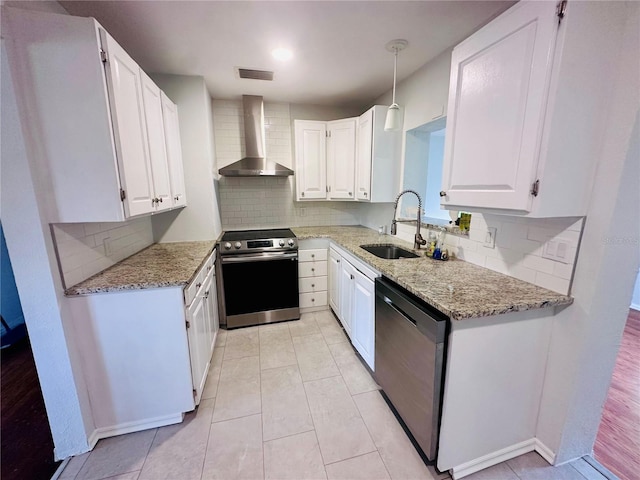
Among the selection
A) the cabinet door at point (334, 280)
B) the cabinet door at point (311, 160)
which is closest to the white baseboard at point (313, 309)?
the cabinet door at point (334, 280)

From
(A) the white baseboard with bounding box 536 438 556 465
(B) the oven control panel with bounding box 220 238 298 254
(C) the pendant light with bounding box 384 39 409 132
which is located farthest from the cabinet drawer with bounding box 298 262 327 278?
(A) the white baseboard with bounding box 536 438 556 465

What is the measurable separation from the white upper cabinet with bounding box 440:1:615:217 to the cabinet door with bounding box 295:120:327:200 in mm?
1926

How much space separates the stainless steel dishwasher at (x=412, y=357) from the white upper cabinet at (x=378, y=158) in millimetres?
1284

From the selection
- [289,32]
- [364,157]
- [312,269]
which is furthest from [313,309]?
[289,32]

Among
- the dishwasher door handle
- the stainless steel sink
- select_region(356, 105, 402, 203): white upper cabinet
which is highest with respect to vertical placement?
select_region(356, 105, 402, 203): white upper cabinet

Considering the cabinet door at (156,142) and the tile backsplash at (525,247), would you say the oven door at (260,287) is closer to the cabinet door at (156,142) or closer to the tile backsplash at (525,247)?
the cabinet door at (156,142)

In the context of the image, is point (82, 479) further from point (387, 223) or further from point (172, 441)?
point (387, 223)

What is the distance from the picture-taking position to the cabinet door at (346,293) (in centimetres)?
232

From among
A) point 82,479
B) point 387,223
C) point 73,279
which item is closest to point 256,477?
point 82,479

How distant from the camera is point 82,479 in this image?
133 centimetres

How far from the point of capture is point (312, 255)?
9.71 ft

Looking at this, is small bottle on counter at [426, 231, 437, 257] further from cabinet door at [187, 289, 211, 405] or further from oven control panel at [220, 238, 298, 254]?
cabinet door at [187, 289, 211, 405]

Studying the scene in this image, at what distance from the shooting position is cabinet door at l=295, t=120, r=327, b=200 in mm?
3088

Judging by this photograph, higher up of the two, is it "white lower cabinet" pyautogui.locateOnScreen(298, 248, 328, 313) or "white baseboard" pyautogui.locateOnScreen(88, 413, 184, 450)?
"white lower cabinet" pyautogui.locateOnScreen(298, 248, 328, 313)
